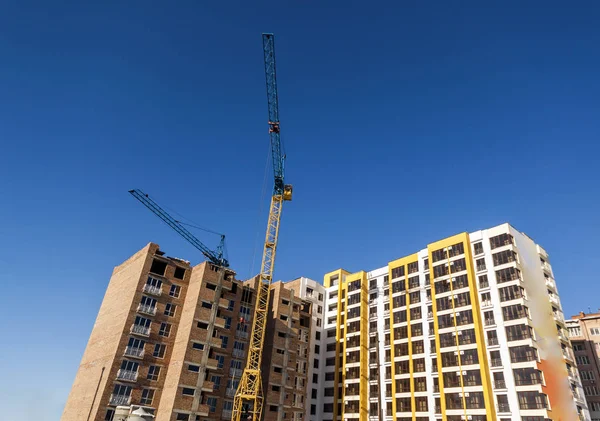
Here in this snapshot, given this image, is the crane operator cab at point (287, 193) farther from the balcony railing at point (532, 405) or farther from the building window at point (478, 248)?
the balcony railing at point (532, 405)

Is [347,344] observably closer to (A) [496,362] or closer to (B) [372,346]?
(B) [372,346]

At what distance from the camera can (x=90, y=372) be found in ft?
228

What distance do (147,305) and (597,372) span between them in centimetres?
10080

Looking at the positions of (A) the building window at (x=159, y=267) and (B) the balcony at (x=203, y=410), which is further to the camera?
(A) the building window at (x=159, y=267)

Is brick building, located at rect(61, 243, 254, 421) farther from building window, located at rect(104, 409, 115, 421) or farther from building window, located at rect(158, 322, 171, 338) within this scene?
building window, located at rect(104, 409, 115, 421)

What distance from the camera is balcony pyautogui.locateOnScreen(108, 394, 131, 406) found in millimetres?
62312

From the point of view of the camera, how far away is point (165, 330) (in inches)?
2884

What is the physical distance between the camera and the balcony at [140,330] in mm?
68375

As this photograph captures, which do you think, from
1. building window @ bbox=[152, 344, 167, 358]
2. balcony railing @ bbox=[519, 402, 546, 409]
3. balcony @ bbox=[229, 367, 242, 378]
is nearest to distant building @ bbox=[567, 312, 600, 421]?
balcony railing @ bbox=[519, 402, 546, 409]

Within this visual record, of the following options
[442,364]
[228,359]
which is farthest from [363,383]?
[228,359]

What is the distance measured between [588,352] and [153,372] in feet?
326

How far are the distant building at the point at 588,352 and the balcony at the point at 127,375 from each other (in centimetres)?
9469

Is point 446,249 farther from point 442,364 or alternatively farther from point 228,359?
point 228,359

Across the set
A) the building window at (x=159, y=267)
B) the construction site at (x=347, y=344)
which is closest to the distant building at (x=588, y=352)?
the construction site at (x=347, y=344)
